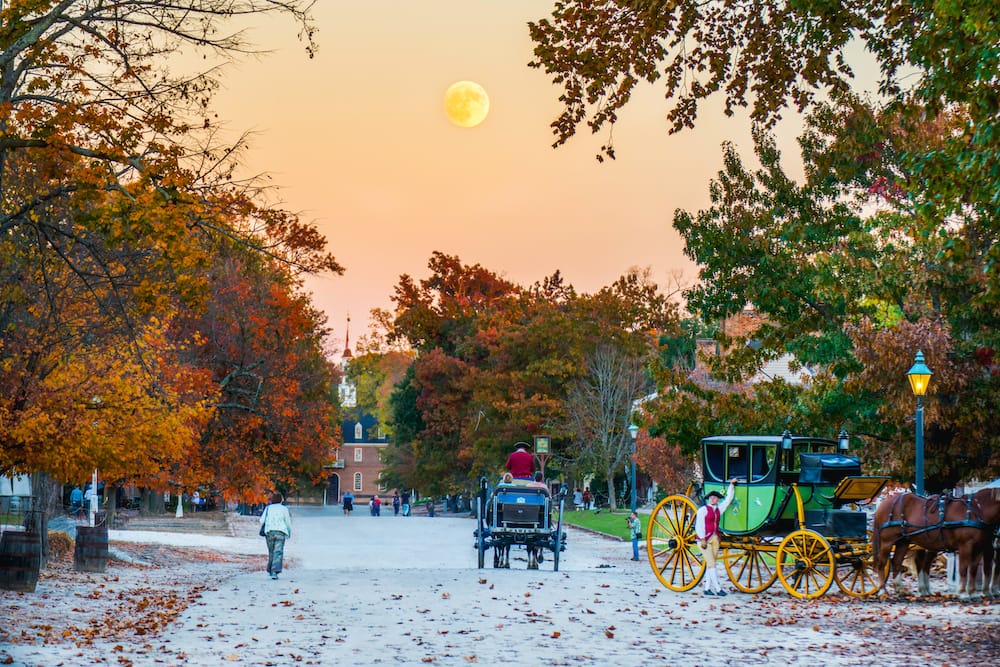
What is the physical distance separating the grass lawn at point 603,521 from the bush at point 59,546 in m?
22.2

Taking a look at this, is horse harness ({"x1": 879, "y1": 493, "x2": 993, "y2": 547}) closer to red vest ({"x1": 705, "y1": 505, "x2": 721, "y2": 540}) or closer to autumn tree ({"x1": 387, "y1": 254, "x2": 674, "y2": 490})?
red vest ({"x1": 705, "y1": 505, "x2": 721, "y2": 540})

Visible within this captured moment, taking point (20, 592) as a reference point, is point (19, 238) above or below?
above

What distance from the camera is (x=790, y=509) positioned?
20234mm

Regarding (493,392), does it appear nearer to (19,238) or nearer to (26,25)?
(19,238)

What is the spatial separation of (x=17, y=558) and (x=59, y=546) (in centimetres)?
954

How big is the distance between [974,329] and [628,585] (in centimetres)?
941

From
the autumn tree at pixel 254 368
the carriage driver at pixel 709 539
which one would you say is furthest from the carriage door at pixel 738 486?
the autumn tree at pixel 254 368

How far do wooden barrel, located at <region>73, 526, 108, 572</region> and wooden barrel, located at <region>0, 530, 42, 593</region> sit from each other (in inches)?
229

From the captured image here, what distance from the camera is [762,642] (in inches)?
555

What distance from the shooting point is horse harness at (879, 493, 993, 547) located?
58.6ft

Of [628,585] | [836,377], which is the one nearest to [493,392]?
[836,377]

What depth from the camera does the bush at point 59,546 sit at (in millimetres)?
27769

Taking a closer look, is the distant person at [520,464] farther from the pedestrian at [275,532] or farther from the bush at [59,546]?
the bush at [59,546]

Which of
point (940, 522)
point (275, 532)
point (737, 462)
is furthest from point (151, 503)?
point (940, 522)
